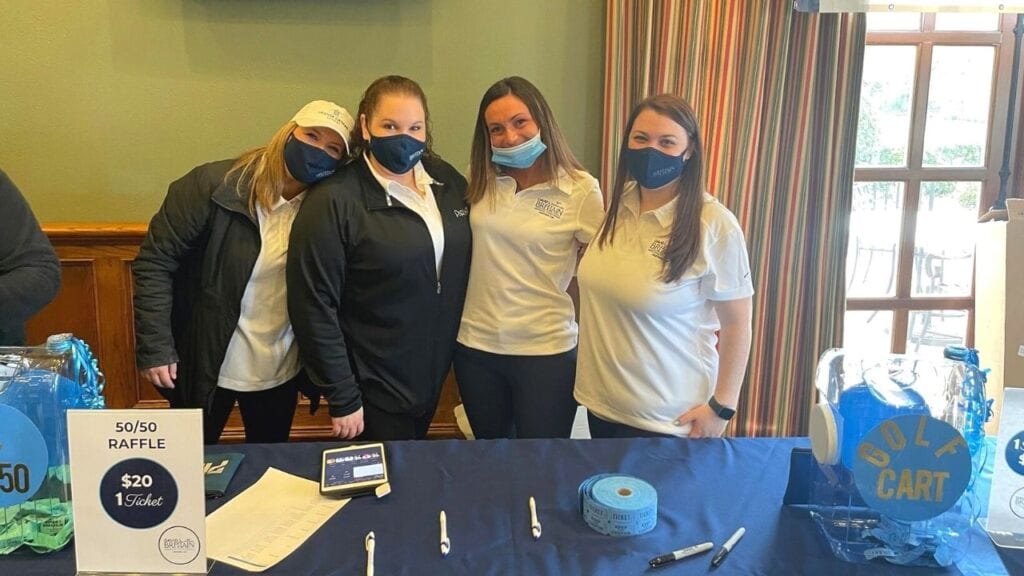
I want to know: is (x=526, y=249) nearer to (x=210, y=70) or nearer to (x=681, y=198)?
(x=681, y=198)

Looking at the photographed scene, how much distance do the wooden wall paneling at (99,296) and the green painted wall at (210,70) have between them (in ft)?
0.62

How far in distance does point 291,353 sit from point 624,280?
32.9 inches

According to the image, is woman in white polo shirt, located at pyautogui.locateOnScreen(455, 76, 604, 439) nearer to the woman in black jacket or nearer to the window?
the woman in black jacket

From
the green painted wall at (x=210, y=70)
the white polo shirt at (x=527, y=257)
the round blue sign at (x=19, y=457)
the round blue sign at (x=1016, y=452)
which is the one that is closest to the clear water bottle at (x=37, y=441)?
the round blue sign at (x=19, y=457)

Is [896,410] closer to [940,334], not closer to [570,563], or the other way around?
[570,563]

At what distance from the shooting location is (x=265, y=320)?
192cm

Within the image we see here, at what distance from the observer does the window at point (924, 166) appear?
2.94 metres

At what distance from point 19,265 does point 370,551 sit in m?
1.17

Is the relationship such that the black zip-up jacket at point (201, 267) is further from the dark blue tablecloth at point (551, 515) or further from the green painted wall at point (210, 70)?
the green painted wall at point (210, 70)

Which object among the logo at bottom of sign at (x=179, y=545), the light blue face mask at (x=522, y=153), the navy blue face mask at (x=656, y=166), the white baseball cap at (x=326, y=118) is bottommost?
A: the logo at bottom of sign at (x=179, y=545)

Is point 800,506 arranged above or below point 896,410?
below

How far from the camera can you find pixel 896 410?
3.94ft

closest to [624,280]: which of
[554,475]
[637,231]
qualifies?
[637,231]

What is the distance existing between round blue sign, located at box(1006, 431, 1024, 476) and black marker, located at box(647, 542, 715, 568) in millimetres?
473
